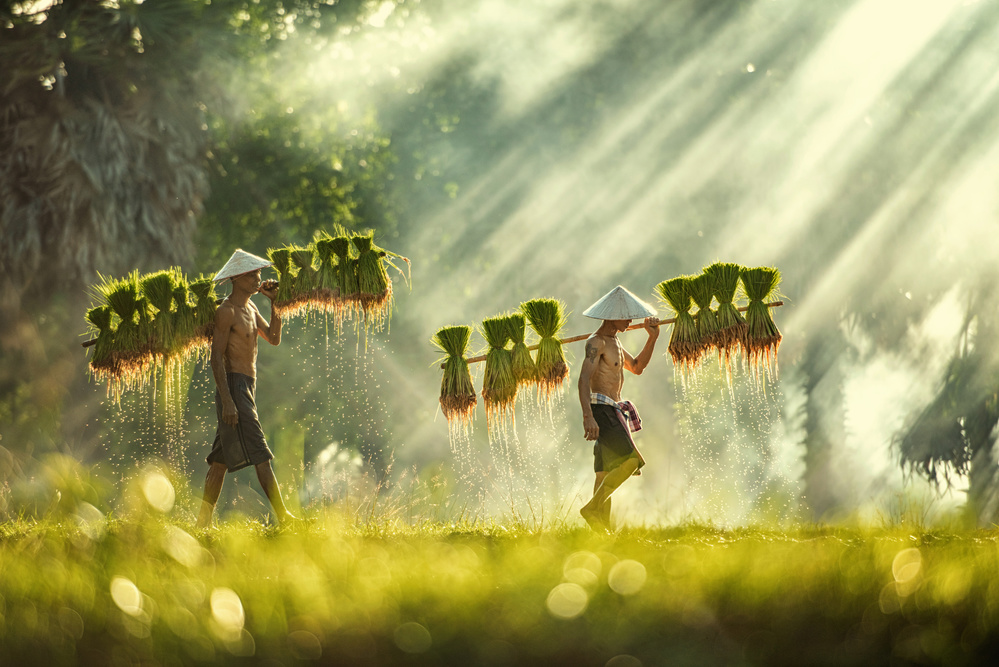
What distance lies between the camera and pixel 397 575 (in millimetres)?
4078

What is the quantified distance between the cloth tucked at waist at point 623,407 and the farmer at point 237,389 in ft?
8.64

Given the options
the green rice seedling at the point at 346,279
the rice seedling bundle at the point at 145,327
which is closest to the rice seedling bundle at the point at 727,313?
the green rice seedling at the point at 346,279

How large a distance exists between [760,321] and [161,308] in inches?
202

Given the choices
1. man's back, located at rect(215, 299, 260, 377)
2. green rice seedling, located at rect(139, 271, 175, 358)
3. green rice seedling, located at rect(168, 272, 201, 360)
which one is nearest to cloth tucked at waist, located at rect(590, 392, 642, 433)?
man's back, located at rect(215, 299, 260, 377)

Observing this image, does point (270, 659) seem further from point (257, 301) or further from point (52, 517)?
point (257, 301)

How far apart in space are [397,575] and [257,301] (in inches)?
644

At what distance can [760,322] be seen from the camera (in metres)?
7.17

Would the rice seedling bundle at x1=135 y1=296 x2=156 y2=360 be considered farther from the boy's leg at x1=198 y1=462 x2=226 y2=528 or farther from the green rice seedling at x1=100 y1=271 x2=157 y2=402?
the boy's leg at x1=198 y1=462 x2=226 y2=528

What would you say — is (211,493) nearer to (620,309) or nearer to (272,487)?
(272,487)

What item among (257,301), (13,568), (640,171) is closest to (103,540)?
(13,568)

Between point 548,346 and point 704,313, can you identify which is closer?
point 704,313

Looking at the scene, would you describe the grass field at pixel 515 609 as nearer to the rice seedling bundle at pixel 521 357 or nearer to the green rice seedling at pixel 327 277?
the rice seedling bundle at pixel 521 357

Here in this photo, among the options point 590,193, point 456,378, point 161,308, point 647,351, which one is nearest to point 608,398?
point 647,351

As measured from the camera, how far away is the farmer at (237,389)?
721cm
